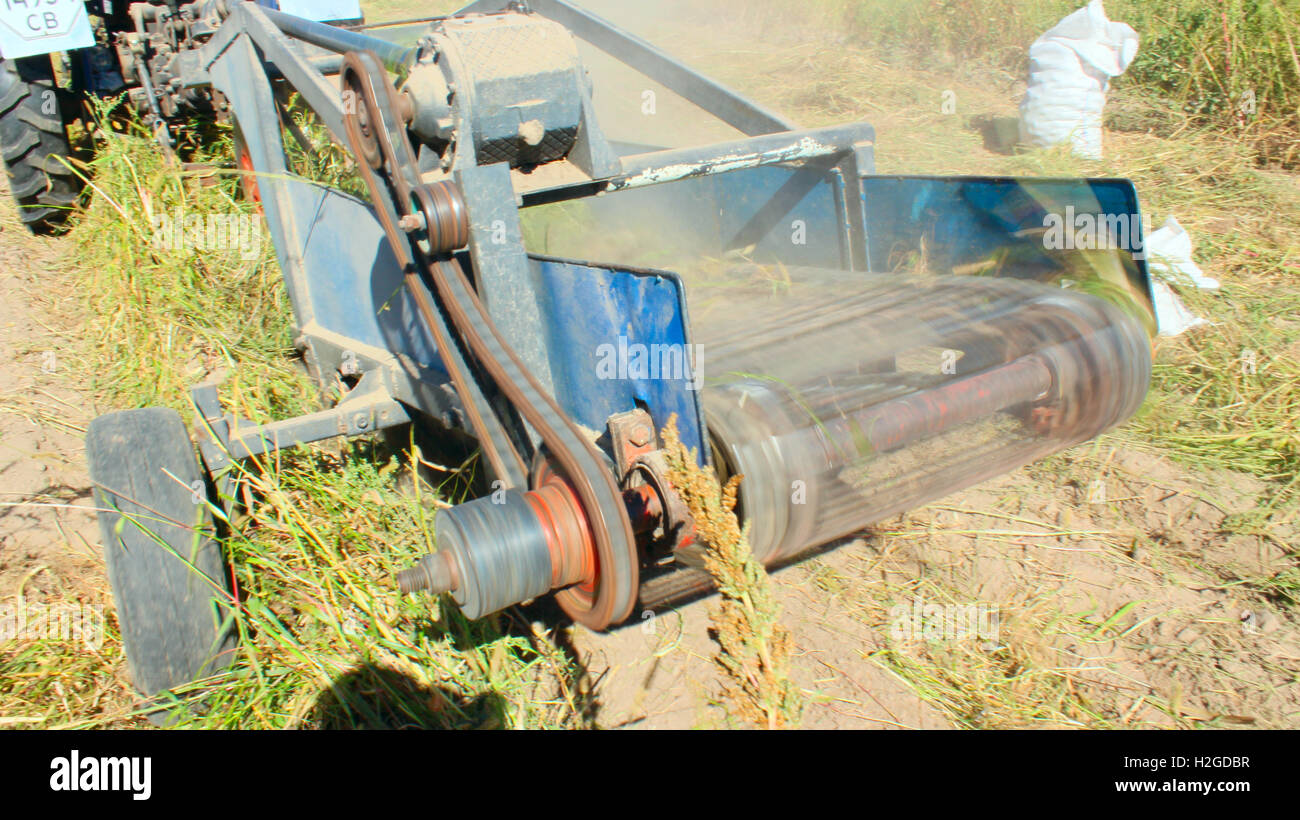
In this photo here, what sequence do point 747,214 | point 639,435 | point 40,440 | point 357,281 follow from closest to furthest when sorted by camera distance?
1. point 639,435
2. point 357,281
3. point 40,440
4. point 747,214

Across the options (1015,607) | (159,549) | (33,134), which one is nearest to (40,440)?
(159,549)

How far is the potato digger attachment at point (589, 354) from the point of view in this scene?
1.85 metres

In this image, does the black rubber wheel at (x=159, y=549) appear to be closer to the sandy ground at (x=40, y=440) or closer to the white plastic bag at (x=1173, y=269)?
the sandy ground at (x=40, y=440)

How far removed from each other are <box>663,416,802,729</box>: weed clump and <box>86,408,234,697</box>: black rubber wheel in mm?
1316

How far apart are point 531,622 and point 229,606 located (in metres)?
0.78

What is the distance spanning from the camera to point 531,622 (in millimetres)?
2508

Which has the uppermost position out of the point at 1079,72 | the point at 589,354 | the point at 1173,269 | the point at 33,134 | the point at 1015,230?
the point at 33,134

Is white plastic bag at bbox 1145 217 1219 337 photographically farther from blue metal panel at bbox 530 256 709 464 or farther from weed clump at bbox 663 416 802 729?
weed clump at bbox 663 416 802 729

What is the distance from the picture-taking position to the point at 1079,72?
5188 mm

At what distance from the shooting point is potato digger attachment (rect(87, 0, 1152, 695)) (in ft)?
6.07

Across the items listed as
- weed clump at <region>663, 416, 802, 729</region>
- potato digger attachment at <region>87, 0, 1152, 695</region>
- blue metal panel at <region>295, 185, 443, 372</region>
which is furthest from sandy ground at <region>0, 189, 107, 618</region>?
weed clump at <region>663, 416, 802, 729</region>

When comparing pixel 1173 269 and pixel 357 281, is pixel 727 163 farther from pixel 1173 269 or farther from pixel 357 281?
pixel 1173 269

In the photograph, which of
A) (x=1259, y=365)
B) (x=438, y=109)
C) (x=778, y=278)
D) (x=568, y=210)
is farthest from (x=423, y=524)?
(x=1259, y=365)

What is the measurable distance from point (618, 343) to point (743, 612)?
0.67 metres
